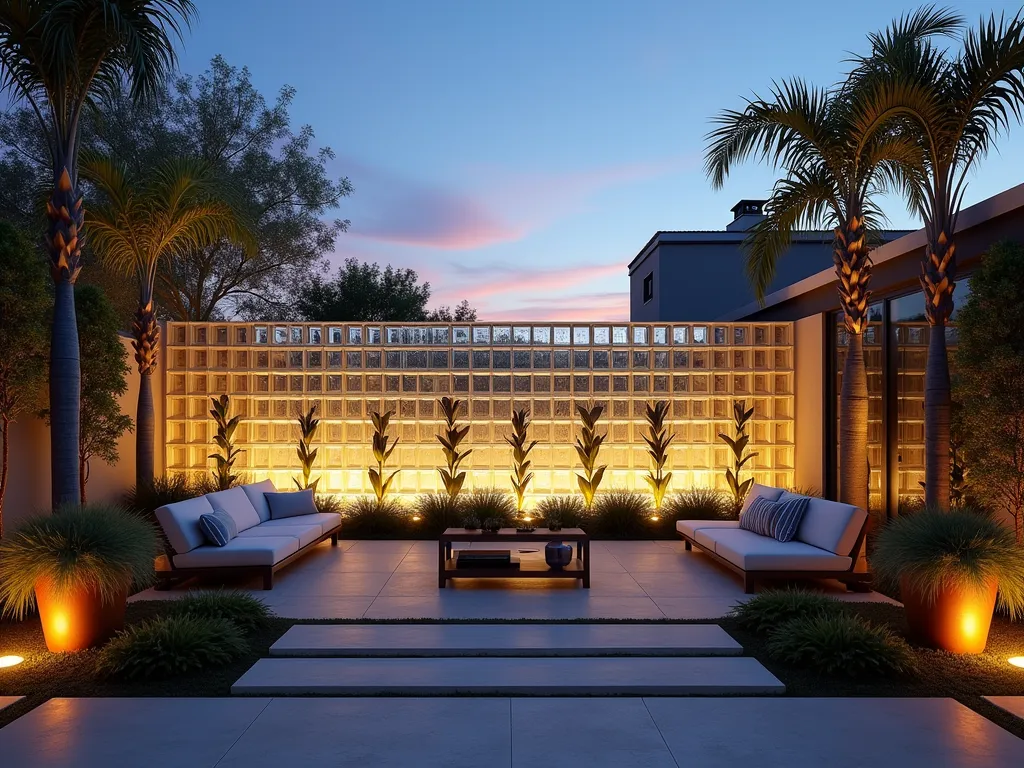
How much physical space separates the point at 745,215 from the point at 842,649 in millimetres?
15735

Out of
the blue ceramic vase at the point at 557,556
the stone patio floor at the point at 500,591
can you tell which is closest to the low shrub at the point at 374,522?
the stone patio floor at the point at 500,591

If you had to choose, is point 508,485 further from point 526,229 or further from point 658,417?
point 526,229

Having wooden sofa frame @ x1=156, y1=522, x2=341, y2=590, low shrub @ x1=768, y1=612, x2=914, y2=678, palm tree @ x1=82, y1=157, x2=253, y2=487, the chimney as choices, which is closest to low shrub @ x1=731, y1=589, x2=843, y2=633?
low shrub @ x1=768, y1=612, x2=914, y2=678

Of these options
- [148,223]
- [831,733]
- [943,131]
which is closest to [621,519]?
[943,131]

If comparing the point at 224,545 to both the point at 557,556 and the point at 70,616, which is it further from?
the point at 557,556

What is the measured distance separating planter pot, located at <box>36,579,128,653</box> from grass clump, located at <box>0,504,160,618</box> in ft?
0.16

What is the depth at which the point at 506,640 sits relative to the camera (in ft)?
15.8

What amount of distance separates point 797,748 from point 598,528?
5.81m

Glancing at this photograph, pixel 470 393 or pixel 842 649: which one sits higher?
pixel 470 393

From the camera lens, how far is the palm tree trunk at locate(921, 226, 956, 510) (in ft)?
20.7

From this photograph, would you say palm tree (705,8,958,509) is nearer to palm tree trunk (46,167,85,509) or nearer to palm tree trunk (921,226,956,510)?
palm tree trunk (921,226,956,510)

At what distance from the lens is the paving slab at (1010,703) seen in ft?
12.1


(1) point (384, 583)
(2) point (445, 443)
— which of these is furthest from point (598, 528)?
(1) point (384, 583)

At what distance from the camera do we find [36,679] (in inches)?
165
